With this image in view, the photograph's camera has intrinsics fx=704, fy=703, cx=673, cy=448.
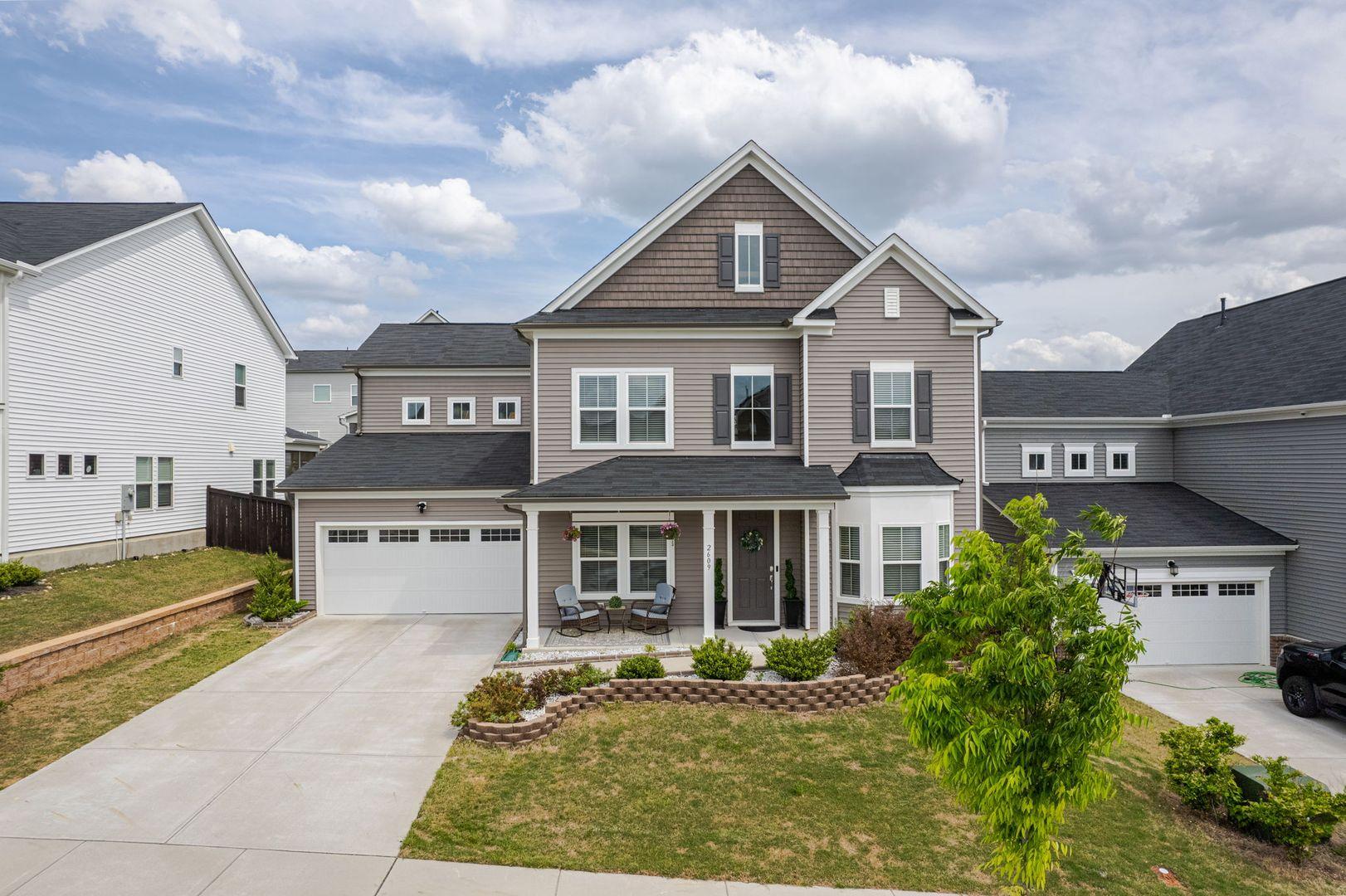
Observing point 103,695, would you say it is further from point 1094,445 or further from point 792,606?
point 1094,445

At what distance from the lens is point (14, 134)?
62.7ft

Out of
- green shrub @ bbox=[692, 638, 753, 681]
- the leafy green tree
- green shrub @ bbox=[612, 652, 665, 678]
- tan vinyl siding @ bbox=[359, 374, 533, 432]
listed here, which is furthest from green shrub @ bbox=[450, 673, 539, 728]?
tan vinyl siding @ bbox=[359, 374, 533, 432]

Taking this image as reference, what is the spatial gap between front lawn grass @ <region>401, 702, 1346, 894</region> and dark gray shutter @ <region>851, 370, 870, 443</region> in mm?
6814

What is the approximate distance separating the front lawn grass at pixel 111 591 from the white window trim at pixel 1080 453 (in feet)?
73.1

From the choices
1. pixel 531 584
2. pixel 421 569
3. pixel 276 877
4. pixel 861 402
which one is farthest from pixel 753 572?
pixel 276 877

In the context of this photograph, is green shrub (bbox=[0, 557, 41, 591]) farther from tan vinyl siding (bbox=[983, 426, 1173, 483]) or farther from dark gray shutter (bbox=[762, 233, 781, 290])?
tan vinyl siding (bbox=[983, 426, 1173, 483])

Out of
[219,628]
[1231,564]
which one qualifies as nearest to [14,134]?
[219,628]

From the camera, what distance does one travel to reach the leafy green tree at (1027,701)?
577cm

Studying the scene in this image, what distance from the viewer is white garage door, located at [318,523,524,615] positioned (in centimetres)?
1697

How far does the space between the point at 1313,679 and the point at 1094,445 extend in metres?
8.22

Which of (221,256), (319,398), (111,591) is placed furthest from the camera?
(319,398)

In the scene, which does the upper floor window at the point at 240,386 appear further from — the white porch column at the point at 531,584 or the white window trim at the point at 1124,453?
the white window trim at the point at 1124,453

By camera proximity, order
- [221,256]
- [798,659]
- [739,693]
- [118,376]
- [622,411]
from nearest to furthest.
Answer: [739,693] < [798,659] < [622,411] < [118,376] < [221,256]

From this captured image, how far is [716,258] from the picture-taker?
55.3ft
